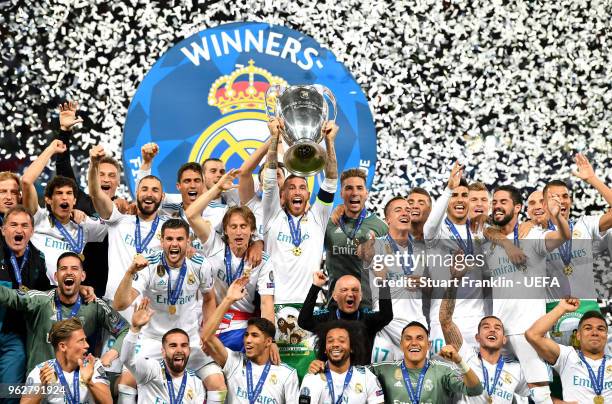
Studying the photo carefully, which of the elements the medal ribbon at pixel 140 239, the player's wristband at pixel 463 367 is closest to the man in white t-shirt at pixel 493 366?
the player's wristband at pixel 463 367

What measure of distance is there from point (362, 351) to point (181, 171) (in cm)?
154

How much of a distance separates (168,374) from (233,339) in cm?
48

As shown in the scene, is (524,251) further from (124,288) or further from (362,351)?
(124,288)

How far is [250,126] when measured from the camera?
9.07 meters

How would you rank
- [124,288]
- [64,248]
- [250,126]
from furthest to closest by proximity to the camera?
[250,126]
[64,248]
[124,288]

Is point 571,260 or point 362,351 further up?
point 571,260

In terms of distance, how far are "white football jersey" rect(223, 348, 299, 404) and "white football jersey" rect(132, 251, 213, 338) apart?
0.97 feet

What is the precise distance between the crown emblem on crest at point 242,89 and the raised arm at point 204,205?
197cm

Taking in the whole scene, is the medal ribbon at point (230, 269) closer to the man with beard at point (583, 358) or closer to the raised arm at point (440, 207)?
the raised arm at point (440, 207)

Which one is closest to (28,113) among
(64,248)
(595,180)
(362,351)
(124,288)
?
(64,248)

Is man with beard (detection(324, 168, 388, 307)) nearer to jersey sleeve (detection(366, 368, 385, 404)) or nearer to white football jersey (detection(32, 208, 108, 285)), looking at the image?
jersey sleeve (detection(366, 368, 385, 404))

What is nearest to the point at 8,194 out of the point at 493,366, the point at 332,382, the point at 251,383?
the point at 251,383

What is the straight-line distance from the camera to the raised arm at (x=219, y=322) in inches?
267

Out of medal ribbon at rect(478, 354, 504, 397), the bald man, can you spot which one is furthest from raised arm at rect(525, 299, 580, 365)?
the bald man
